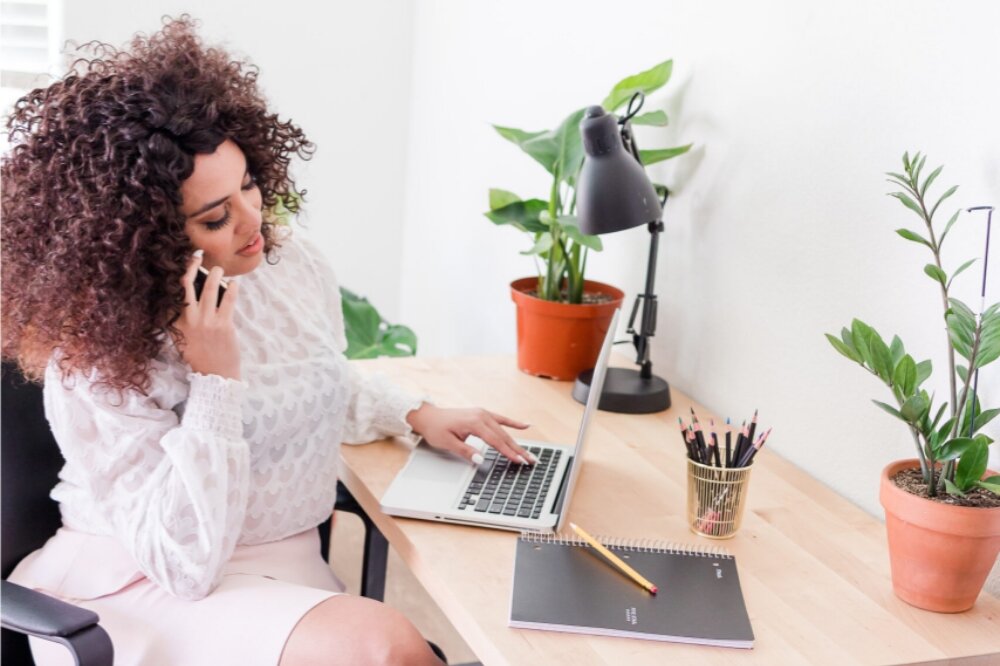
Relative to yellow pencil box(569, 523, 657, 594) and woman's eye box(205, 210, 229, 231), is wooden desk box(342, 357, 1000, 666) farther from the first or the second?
woman's eye box(205, 210, 229, 231)

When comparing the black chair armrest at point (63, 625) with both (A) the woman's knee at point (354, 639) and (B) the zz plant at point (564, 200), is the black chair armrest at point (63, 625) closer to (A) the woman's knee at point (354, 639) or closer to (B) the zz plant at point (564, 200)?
(A) the woman's knee at point (354, 639)

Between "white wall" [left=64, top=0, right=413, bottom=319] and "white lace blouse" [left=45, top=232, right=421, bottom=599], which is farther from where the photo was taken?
"white wall" [left=64, top=0, right=413, bottom=319]

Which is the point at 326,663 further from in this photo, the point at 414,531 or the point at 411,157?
the point at 411,157

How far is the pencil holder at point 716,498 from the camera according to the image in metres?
1.31

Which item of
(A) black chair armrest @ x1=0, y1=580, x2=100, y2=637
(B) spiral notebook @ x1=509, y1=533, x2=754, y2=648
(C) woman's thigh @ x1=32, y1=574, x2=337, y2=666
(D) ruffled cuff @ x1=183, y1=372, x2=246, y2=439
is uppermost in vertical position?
(D) ruffled cuff @ x1=183, y1=372, x2=246, y2=439

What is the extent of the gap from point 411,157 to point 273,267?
155 cm

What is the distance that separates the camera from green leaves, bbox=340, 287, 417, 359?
2686 mm

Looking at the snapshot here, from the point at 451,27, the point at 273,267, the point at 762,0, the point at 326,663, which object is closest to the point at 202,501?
the point at 326,663

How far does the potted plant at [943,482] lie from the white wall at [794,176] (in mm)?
137

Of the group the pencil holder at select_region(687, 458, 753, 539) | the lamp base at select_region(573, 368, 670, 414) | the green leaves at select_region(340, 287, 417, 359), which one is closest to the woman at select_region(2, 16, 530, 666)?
the pencil holder at select_region(687, 458, 753, 539)

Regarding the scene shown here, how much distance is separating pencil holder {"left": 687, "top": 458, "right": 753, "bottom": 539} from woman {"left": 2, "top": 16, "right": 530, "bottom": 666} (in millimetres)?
358

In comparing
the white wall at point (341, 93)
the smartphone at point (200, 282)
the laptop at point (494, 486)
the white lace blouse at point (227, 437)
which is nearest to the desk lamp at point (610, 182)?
the laptop at point (494, 486)

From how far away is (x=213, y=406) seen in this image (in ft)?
4.43

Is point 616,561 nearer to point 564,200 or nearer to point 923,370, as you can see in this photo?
point 923,370
